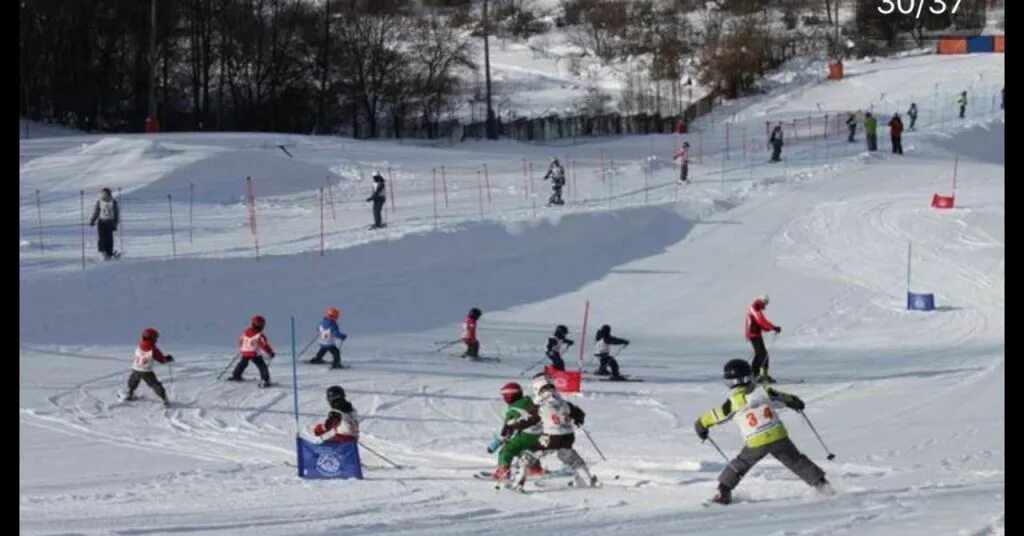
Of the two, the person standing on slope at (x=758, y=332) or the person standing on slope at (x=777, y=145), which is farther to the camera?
the person standing on slope at (x=777, y=145)

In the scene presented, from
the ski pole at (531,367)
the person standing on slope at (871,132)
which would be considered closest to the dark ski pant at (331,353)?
the ski pole at (531,367)

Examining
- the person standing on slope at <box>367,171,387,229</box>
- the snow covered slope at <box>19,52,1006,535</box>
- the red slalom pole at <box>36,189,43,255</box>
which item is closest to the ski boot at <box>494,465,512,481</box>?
the snow covered slope at <box>19,52,1006,535</box>

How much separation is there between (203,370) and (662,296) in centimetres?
1041

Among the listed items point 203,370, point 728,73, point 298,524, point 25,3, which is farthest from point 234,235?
point 728,73

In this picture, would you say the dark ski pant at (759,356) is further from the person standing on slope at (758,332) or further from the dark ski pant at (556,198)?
the dark ski pant at (556,198)

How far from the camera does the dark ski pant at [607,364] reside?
21.2m

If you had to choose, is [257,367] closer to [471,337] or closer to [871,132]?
[471,337]

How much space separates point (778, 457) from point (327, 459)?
466 centimetres

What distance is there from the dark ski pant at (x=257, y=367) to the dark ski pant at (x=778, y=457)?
31.3 ft

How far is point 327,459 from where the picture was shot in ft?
47.8

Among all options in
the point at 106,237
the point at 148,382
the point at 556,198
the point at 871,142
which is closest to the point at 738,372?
the point at 148,382

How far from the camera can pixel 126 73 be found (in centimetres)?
6191

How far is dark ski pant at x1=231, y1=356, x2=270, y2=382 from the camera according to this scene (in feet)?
66.8
